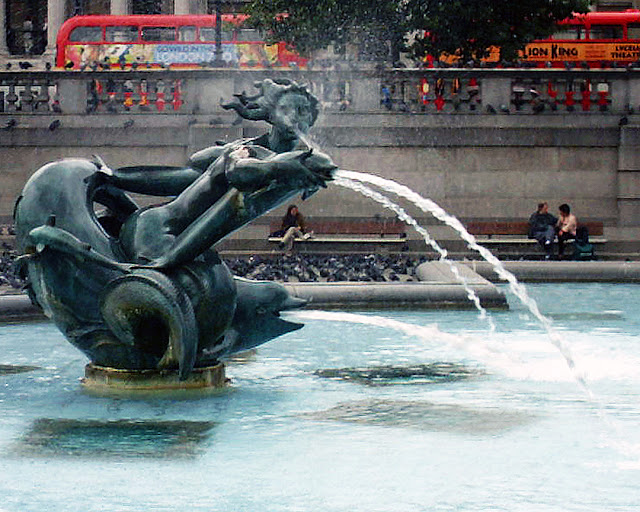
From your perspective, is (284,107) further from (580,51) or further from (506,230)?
(580,51)

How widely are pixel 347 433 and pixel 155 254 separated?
219 cm

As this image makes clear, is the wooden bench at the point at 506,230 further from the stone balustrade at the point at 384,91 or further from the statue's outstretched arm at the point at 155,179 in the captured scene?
the statue's outstretched arm at the point at 155,179

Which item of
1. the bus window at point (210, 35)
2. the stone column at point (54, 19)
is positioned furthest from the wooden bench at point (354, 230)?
the stone column at point (54, 19)

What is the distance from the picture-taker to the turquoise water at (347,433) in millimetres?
8070

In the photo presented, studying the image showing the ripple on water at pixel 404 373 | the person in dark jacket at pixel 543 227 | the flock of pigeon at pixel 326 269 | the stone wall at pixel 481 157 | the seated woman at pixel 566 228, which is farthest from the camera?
the stone wall at pixel 481 157

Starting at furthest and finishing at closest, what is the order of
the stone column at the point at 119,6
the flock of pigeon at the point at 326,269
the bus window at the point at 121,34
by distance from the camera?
the stone column at the point at 119,6 → the bus window at the point at 121,34 → the flock of pigeon at the point at 326,269

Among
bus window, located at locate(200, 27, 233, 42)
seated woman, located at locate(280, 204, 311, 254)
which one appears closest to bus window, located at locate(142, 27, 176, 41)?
bus window, located at locate(200, 27, 233, 42)

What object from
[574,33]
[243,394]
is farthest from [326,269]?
[574,33]

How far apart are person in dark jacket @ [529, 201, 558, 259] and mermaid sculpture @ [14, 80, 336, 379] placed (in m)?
16.4

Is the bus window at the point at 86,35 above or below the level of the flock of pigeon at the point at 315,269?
above

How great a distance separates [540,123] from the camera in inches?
1198

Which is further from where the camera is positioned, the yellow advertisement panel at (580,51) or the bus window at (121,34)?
the bus window at (121,34)

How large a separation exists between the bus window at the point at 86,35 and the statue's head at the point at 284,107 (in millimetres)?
36895

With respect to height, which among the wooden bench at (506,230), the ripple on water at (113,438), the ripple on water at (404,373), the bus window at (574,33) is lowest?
the wooden bench at (506,230)
